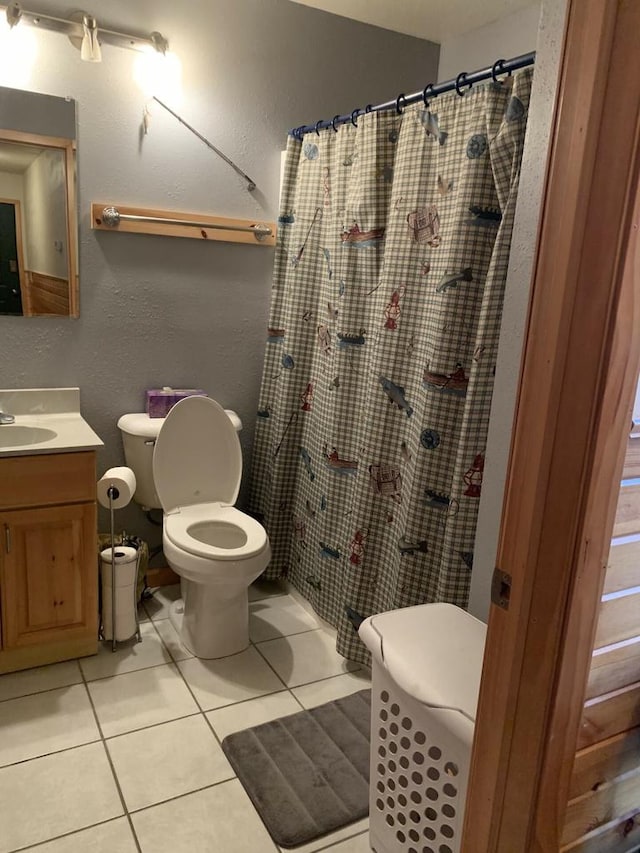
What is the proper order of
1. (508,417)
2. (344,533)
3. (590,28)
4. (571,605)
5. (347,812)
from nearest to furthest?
(590,28) < (571,605) < (508,417) < (347,812) < (344,533)

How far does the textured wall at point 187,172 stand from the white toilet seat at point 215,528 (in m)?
0.41

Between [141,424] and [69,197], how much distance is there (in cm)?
91

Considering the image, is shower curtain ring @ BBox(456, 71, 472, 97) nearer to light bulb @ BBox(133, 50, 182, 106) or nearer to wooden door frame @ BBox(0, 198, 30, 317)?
light bulb @ BBox(133, 50, 182, 106)

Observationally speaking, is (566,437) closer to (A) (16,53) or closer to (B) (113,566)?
(B) (113,566)

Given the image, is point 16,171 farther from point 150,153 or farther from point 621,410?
point 621,410

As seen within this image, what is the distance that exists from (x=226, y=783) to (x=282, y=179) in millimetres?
2320

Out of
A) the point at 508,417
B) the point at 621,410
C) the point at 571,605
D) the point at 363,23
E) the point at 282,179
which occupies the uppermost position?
the point at 363,23

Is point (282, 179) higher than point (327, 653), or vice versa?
point (282, 179)

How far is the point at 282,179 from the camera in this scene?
2.79m

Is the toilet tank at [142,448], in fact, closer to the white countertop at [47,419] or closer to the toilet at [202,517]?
the toilet at [202,517]

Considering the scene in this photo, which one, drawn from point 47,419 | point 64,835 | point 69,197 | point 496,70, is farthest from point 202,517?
point 496,70

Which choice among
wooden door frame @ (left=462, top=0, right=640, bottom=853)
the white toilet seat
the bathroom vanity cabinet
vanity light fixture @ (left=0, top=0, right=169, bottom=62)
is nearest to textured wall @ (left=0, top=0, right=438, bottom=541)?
vanity light fixture @ (left=0, top=0, right=169, bottom=62)

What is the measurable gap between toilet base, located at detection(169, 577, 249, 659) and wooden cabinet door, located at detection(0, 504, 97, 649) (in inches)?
14.1

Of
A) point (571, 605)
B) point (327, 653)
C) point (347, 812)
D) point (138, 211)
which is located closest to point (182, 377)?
point (138, 211)
